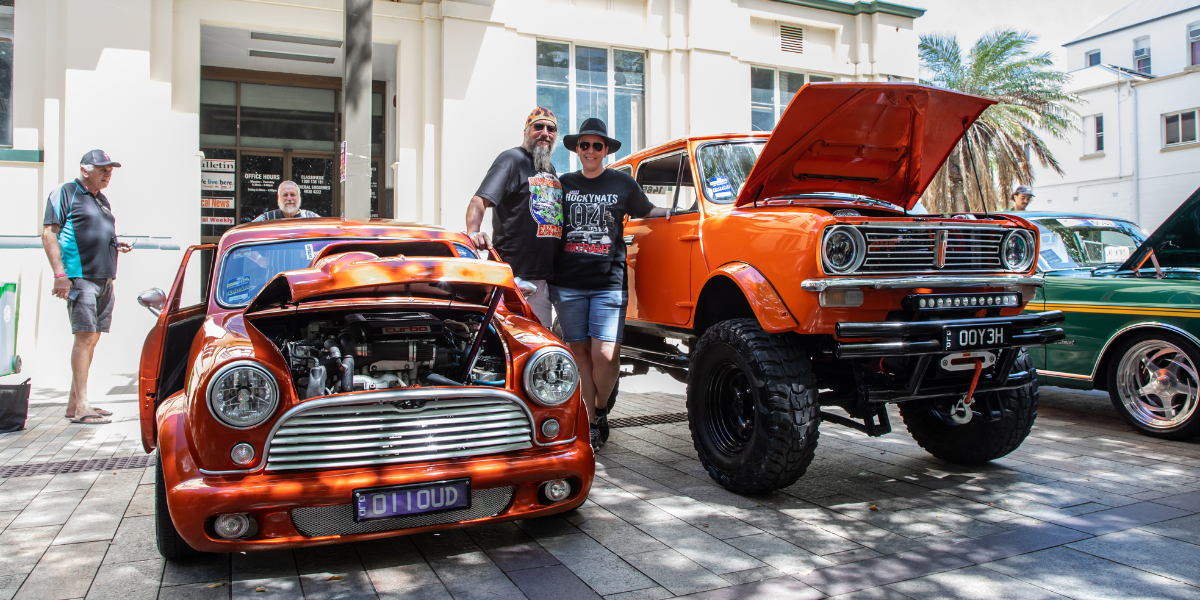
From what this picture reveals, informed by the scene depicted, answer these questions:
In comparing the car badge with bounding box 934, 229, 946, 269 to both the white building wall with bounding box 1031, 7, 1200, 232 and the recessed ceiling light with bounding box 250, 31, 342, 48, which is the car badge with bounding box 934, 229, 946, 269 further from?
the white building wall with bounding box 1031, 7, 1200, 232

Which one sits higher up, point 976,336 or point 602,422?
point 976,336

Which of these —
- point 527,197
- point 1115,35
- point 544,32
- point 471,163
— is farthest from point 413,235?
point 1115,35

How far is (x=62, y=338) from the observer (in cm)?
821

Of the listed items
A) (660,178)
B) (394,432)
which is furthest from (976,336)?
(394,432)

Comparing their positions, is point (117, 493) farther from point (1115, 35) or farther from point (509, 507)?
point (1115, 35)

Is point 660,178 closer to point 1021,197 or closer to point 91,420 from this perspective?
point 1021,197

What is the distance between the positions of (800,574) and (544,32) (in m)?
9.07

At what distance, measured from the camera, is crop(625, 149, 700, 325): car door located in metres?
5.04

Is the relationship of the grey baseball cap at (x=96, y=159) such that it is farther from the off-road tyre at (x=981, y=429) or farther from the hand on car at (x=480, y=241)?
the off-road tyre at (x=981, y=429)

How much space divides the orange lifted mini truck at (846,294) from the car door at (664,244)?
0.10 feet

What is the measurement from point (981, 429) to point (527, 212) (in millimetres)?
3150

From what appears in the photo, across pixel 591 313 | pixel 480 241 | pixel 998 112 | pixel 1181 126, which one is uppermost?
pixel 1181 126

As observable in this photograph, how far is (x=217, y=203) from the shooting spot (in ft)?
36.6

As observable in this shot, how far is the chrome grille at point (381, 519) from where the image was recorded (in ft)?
9.77
